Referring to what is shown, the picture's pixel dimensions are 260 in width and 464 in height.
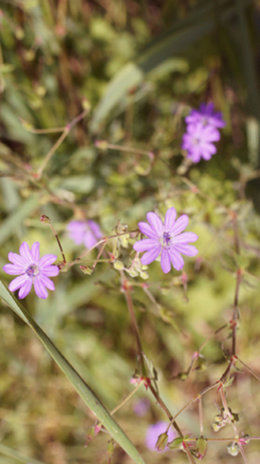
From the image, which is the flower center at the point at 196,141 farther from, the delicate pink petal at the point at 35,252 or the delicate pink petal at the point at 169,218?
the delicate pink petal at the point at 35,252

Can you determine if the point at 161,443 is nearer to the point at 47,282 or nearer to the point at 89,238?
the point at 47,282

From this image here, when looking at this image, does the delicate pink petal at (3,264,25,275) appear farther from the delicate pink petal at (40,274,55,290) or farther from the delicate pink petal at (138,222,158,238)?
the delicate pink petal at (138,222,158,238)

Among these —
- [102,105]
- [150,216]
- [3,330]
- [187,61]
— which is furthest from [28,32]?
[3,330]

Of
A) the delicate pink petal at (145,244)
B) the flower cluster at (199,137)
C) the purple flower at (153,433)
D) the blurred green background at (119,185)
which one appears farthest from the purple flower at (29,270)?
the purple flower at (153,433)

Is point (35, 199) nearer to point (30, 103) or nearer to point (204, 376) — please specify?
point (30, 103)

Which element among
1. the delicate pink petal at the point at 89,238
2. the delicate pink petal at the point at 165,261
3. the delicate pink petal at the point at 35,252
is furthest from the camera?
the delicate pink petal at the point at 89,238

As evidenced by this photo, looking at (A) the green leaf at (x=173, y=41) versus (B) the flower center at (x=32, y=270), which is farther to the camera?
(A) the green leaf at (x=173, y=41)
